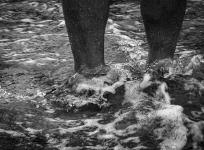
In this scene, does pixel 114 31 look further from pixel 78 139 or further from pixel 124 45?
pixel 78 139

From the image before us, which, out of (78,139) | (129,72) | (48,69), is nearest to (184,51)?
(129,72)

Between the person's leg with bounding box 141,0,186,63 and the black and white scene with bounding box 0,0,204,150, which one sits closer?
the black and white scene with bounding box 0,0,204,150

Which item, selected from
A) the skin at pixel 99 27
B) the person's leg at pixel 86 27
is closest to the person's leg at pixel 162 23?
the skin at pixel 99 27

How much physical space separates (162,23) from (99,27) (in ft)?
1.74

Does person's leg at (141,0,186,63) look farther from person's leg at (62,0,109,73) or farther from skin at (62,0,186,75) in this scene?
person's leg at (62,0,109,73)

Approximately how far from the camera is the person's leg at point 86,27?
133 inches

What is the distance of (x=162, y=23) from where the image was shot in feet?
11.9

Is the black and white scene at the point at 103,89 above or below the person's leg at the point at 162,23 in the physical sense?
below

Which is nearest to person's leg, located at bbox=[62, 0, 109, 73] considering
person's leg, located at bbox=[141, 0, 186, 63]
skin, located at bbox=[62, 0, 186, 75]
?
skin, located at bbox=[62, 0, 186, 75]

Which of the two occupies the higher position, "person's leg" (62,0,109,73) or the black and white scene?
"person's leg" (62,0,109,73)

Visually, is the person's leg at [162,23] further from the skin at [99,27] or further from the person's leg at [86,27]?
the person's leg at [86,27]

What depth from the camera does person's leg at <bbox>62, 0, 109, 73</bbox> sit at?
133 inches

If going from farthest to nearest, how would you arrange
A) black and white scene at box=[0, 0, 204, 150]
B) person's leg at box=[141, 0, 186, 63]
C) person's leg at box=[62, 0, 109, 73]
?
person's leg at box=[141, 0, 186, 63]
person's leg at box=[62, 0, 109, 73]
black and white scene at box=[0, 0, 204, 150]

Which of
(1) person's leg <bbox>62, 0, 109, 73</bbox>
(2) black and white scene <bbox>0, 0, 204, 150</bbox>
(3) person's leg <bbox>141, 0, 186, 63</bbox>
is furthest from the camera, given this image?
(3) person's leg <bbox>141, 0, 186, 63</bbox>
